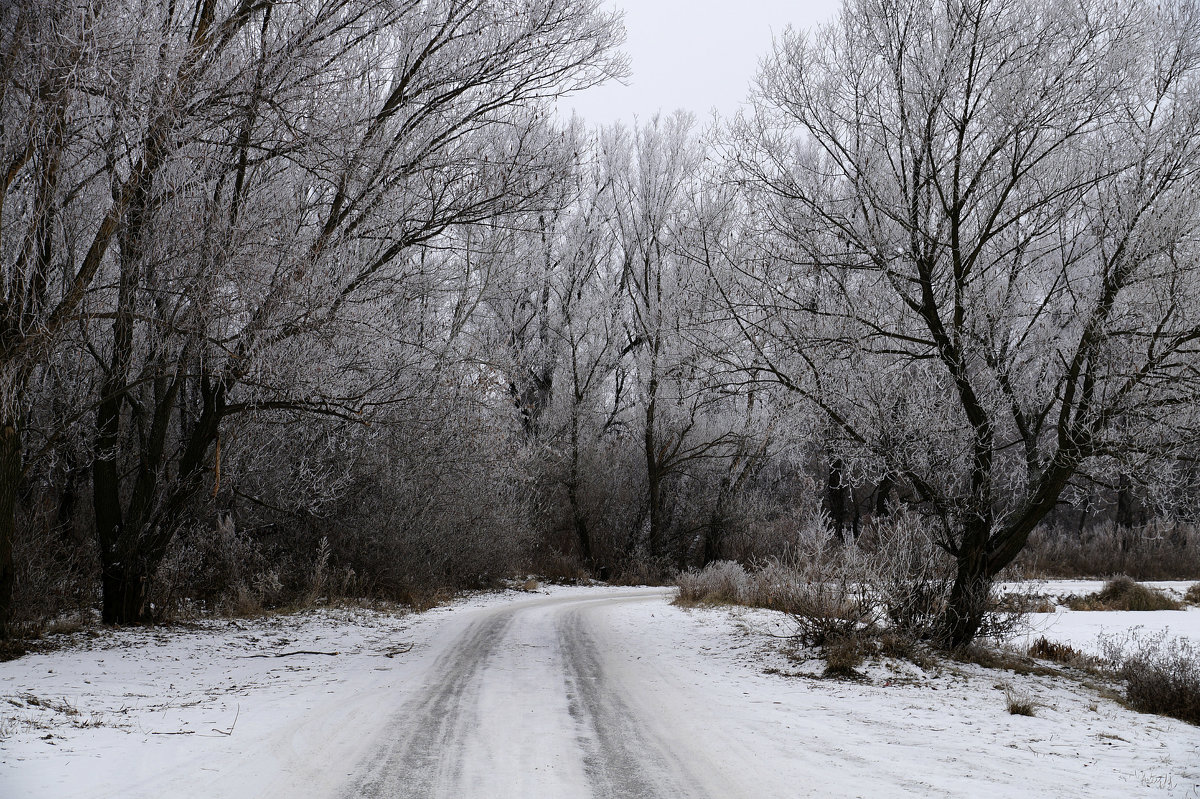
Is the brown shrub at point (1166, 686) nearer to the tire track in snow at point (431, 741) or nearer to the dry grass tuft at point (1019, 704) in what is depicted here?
the dry grass tuft at point (1019, 704)

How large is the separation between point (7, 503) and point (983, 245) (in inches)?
407

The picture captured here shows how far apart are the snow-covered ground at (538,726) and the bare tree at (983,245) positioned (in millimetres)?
2338

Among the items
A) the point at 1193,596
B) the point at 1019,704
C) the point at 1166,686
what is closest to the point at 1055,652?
the point at 1166,686

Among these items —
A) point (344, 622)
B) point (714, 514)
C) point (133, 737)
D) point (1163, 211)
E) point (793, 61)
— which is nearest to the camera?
point (133, 737)

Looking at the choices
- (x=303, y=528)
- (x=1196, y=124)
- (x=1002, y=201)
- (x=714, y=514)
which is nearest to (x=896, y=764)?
(x=1002, y=201)

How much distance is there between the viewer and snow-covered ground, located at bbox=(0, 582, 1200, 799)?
14.5ft

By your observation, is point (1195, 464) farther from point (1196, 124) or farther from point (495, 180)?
point (495, 180)

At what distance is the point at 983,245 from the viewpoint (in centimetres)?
913

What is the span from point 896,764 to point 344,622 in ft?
29.3

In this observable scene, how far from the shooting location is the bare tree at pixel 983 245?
26.6 ft

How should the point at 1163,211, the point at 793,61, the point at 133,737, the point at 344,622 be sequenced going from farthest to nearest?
the point at 344,622, the point at 793,61, the point at 1163,211, the point at 133,737

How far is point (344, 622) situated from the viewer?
12.0m

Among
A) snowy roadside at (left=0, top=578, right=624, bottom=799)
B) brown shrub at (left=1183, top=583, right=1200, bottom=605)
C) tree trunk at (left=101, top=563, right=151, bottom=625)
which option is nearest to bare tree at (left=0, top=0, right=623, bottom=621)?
tree trunk at (left=101, top=563, right=151, bottom=625)

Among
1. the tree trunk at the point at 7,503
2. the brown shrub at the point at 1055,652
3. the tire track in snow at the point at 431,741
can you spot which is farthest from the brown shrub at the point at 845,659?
the tree trunk at the point at 7,503
